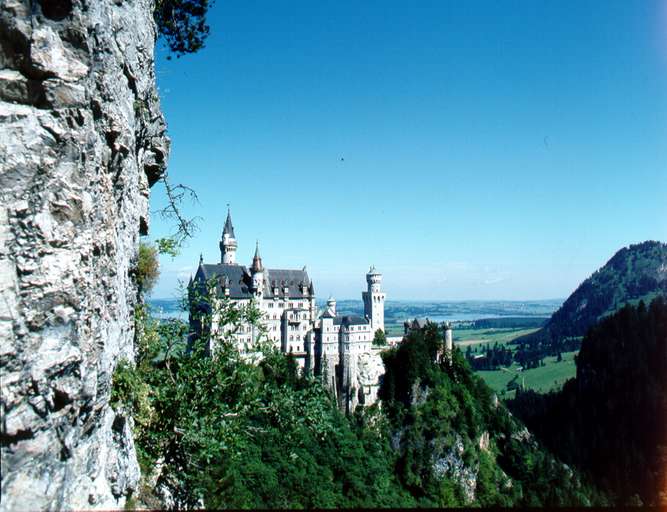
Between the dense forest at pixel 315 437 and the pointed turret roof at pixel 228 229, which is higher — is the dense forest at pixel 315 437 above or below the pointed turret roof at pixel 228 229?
below

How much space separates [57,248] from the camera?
30.7 ft

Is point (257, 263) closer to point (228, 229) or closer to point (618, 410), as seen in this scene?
point (228, 229)

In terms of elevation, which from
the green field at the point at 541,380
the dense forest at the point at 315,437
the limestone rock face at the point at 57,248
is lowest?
the green field at the point at 541,380

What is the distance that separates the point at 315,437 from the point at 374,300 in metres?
50.5

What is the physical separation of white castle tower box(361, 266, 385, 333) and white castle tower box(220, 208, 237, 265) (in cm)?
2638

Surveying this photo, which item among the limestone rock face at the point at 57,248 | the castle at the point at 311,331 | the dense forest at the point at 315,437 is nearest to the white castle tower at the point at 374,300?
the castle at the point at 311,331

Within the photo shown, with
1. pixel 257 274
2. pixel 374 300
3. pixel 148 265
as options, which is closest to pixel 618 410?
pixel 374 300

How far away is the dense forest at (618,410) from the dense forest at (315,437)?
16.7 metres

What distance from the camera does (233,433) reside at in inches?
609

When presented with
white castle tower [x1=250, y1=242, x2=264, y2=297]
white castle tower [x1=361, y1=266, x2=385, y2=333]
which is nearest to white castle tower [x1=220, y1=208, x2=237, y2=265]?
white castle tower [x1=250, y1=242, x2=264, y2=297]

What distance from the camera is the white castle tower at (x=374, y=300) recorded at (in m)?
93.7

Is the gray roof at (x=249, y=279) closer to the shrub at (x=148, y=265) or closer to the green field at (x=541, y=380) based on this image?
the shrub at (x=148, y=265)

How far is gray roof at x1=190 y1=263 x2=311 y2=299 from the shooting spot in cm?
8506

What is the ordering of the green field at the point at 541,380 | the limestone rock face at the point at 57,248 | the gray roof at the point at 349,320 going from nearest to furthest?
the limestone rock face at the point at 57,248, the gray roof at the point at 349,320, the green field at the point at 541,380
